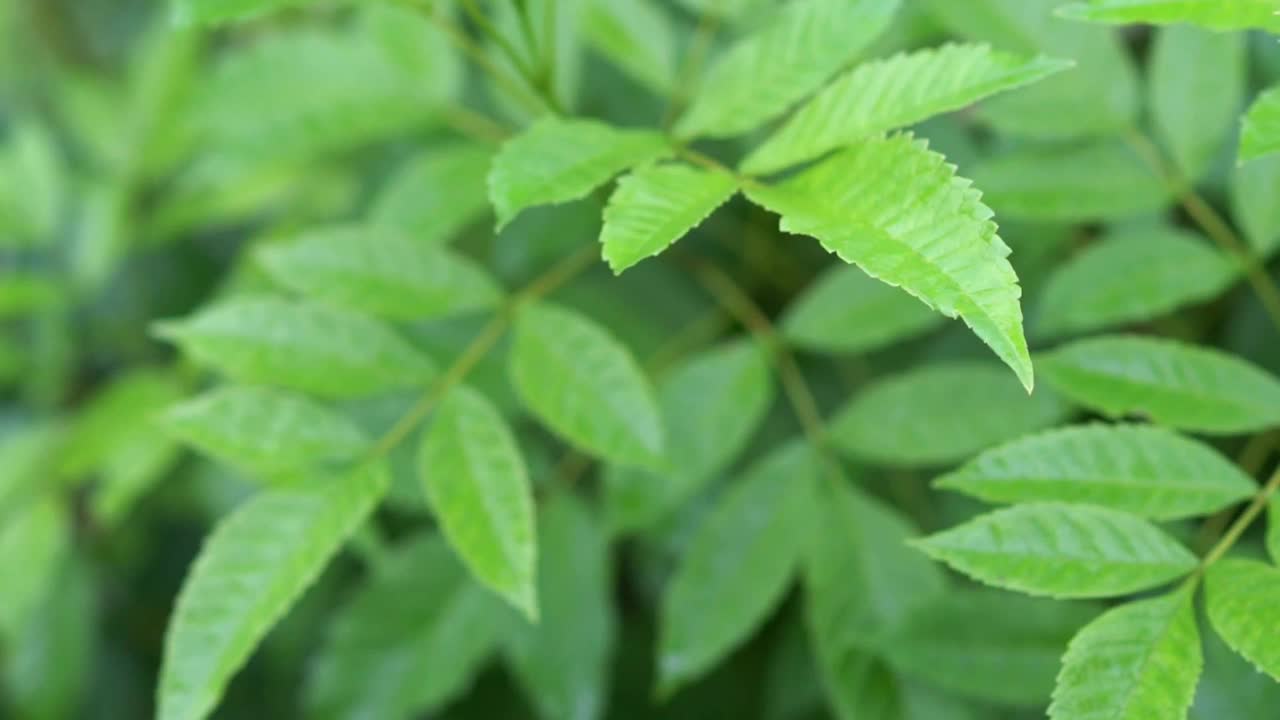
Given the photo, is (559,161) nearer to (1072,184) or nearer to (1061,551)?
(1061,551)

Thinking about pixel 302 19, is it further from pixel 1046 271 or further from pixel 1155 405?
pixel 1155 405

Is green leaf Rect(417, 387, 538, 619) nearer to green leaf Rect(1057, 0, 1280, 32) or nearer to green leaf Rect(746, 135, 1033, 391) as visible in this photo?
green leaf Rect(746, 135, 1033, 391)

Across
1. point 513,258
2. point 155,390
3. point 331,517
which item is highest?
point 331,517

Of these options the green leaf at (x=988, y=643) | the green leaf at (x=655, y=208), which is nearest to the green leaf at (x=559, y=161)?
the green leaf at (x=655, y=208)

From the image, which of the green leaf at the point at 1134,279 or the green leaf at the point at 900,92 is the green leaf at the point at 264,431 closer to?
the green leaf at the point at 900,92

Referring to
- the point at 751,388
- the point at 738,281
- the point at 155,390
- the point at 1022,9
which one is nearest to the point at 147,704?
the point at 155,390

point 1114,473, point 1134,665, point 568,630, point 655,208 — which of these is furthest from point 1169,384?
point 568,630

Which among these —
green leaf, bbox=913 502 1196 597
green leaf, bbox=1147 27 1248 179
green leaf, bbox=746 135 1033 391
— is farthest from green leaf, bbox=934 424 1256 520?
green leaf, bbox=1147 27 1248 179
